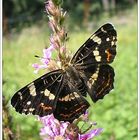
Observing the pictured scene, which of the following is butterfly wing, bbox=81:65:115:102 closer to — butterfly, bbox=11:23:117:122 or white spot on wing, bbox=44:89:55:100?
butterfly, bbox=11:23:117:122

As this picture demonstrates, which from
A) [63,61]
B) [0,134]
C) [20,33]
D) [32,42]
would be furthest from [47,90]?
[20,33]

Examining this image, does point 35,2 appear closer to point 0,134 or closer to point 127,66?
point 127,66

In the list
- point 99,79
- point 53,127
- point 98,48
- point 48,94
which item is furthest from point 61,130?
point 98,48

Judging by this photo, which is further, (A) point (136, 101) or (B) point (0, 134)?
(A) point (136, 101)

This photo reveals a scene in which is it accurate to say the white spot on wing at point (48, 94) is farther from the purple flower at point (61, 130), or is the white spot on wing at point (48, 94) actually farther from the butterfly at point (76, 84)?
the purple flower at point (61, 130)

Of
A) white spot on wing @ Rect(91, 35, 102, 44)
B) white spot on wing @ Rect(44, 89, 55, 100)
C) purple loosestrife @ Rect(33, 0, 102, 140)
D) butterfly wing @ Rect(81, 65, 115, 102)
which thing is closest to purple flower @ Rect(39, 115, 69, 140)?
purple loosestrife @ Rect(33, 0, 102, 140)

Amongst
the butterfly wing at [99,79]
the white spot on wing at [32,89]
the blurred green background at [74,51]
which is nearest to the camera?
the white spot on wing at [32,89]

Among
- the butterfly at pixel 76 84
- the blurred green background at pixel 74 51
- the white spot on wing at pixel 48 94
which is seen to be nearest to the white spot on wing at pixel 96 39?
the butterfly at pixel 76 84

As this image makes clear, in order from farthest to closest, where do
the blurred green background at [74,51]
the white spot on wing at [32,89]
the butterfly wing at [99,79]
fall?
the blurred green background at [74,51] → the butterfly wing at [99,79] → the white spot on wing at [32,89]
